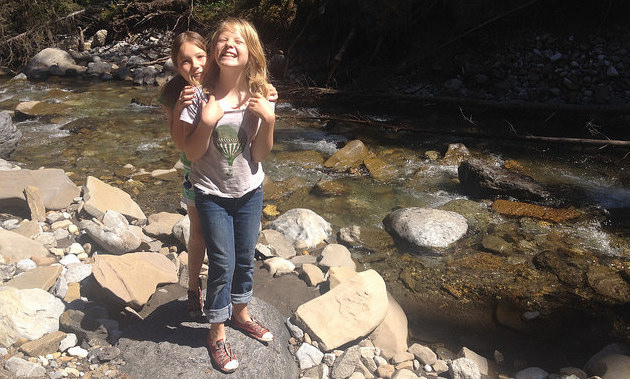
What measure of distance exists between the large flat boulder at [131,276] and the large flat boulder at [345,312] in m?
0.89

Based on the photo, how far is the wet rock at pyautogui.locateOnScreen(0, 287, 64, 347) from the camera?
99.9 inches

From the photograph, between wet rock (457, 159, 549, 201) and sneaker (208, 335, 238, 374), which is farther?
wet rock (457, 159, 549, 201)

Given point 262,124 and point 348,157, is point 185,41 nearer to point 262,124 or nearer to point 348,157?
point 262,124

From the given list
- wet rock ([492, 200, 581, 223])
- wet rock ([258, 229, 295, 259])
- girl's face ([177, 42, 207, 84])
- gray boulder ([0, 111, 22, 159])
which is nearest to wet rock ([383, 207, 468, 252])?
wet rock ([492, 200, 581, 223])

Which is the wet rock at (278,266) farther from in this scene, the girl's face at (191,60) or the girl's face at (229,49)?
the girl's face at (229,49)

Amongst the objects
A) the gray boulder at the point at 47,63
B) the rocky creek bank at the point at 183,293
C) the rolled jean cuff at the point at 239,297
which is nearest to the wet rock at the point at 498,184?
the rocky creek bank at the point at 183,293

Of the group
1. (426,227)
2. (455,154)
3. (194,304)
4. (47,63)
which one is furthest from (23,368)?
(47,63)

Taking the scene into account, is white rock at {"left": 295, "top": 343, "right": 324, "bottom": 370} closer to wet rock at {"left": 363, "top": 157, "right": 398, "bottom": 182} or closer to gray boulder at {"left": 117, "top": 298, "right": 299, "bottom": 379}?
gray boulder at {"left": 117, "top": 298, "right": 299, "bottom": 379}

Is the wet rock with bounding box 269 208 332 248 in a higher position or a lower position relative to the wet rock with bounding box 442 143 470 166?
higher

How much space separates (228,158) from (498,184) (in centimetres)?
398

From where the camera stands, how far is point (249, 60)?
212cm

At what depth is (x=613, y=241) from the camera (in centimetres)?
458

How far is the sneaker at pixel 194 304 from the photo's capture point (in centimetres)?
273

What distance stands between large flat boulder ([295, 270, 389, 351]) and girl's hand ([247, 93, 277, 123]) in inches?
56.1
